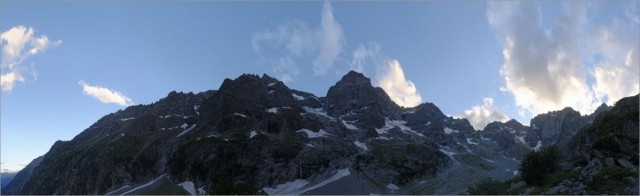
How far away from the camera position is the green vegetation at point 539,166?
122m

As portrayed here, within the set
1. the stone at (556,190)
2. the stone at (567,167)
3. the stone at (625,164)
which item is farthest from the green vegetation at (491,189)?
the stone at (556,190)

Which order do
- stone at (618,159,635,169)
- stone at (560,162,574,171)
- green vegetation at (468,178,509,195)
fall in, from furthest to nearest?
stone at (560,162,574,171) → green vegetation at (468,178,509,195) → stone at (618,159,635,169)

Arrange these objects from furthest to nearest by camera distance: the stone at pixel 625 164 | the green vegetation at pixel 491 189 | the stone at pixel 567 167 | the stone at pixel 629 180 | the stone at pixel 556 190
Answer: the stone at pixel 567 167 < the green vegetation at pixel 491 189 < the stone at pixel 625 164 < the stone at pixel 556 190 < the stone at pixel 629 180

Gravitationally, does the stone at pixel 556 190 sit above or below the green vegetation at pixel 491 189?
below

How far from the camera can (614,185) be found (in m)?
79.5

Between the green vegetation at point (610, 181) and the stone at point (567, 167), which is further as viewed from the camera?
the stone at point (567, 167)

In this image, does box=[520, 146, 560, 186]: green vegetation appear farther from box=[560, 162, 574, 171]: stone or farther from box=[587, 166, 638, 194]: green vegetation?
box=[587, 166, 638, 194]: green vegetation

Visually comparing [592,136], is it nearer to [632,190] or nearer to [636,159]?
[636,159]

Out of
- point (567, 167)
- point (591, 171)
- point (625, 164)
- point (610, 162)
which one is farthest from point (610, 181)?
point (567, 167)

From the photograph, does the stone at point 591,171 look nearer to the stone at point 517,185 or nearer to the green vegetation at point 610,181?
the green vegetation at point 610,181

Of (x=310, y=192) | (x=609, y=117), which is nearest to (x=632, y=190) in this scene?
(x=609, y=117)

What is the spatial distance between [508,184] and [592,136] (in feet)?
112

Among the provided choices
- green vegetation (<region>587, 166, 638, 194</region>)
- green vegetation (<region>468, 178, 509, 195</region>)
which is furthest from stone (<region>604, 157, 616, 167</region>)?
green vegetation (<region>468, 178, 509, 195</region>)

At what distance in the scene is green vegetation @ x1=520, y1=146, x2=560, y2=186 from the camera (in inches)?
4791
